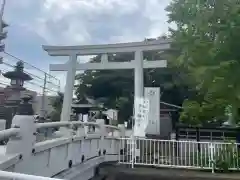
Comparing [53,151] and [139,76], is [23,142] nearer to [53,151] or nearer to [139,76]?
[53,151]

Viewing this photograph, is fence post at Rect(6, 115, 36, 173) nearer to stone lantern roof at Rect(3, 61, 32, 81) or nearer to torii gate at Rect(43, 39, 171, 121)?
torii gate at Rect(43, 39, 171, 121)

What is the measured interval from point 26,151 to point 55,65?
11711mm

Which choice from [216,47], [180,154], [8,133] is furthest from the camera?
[180,154]

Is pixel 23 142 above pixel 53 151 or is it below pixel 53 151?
above

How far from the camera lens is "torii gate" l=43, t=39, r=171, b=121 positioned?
44.1 ft

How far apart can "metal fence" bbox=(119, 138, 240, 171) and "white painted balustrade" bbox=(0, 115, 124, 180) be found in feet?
3.83

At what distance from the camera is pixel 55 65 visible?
48.2 ft

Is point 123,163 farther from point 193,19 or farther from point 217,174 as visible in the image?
point 193,19

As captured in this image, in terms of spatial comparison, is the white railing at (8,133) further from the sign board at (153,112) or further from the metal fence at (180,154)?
the sign board at (153,112)

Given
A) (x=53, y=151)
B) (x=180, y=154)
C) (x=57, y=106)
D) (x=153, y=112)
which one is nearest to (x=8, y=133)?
(x=53, y=151)

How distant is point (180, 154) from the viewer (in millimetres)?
10742

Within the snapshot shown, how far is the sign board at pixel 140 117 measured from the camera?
11391 mm

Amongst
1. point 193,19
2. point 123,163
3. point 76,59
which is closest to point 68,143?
point 123,163

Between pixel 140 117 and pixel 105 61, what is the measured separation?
4224mm
